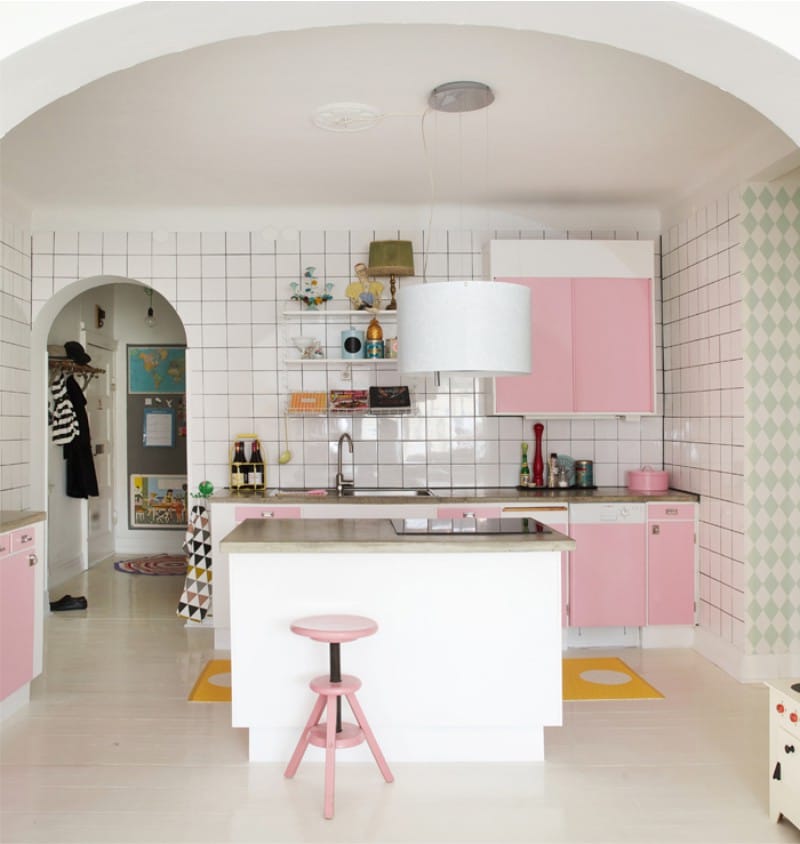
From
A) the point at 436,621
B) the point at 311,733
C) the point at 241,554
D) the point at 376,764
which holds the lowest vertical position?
the point at 376,764

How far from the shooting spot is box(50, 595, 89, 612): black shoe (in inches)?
212

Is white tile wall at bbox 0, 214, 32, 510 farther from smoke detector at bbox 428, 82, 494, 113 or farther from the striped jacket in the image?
smoke detector at bbox 428, 82, 494, 113

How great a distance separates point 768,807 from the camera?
270cm

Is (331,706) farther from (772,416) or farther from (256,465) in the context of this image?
(772,416)

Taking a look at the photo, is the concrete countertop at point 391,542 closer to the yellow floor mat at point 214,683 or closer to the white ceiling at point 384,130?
the yellow floor mat at point 214,683

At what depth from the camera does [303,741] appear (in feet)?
9.57

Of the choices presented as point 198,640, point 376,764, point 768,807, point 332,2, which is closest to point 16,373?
point 198,640

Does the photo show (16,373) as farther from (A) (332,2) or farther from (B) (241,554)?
(A) (332,2)

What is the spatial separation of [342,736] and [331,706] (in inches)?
7.2

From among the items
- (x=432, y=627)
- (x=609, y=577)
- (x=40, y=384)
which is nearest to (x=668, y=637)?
(x=609, y=577)

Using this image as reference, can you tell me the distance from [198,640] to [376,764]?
1.96 meters

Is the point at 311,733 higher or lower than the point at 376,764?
higher

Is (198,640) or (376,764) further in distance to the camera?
(198,640)

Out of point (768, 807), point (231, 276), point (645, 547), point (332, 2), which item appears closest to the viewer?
point (332, 2)
